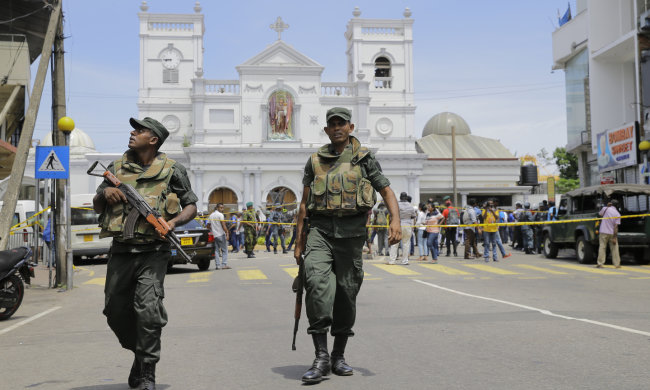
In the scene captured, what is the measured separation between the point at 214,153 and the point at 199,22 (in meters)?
12.3

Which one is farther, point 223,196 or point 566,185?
point 566,185

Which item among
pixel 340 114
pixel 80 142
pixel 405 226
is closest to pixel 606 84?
pixel 405 226

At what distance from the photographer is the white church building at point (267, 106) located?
56406mm

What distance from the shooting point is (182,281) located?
1466 cm

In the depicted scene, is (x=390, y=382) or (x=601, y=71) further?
(x=601, y=71)

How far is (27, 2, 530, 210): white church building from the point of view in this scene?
185 feet

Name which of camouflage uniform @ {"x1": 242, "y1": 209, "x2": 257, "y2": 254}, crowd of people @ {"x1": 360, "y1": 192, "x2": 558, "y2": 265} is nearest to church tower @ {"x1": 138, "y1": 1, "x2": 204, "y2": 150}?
camouflage uniform @ {"x1": 242, "y1": 209, "x2": 257, "y2": 254}

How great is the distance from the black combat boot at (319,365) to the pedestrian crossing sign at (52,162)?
9.27 m

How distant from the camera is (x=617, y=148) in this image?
29.2 m

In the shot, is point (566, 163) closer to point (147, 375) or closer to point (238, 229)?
point (238, 229)

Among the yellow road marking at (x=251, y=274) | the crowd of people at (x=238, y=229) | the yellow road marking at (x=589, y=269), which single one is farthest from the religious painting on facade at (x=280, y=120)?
the yellow road marking at (x=589, y=269)

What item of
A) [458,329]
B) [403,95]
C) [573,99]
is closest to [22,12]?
[458,329]

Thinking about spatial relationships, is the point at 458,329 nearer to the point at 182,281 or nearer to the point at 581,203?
the point at 182,281

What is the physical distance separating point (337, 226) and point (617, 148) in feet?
88.8
